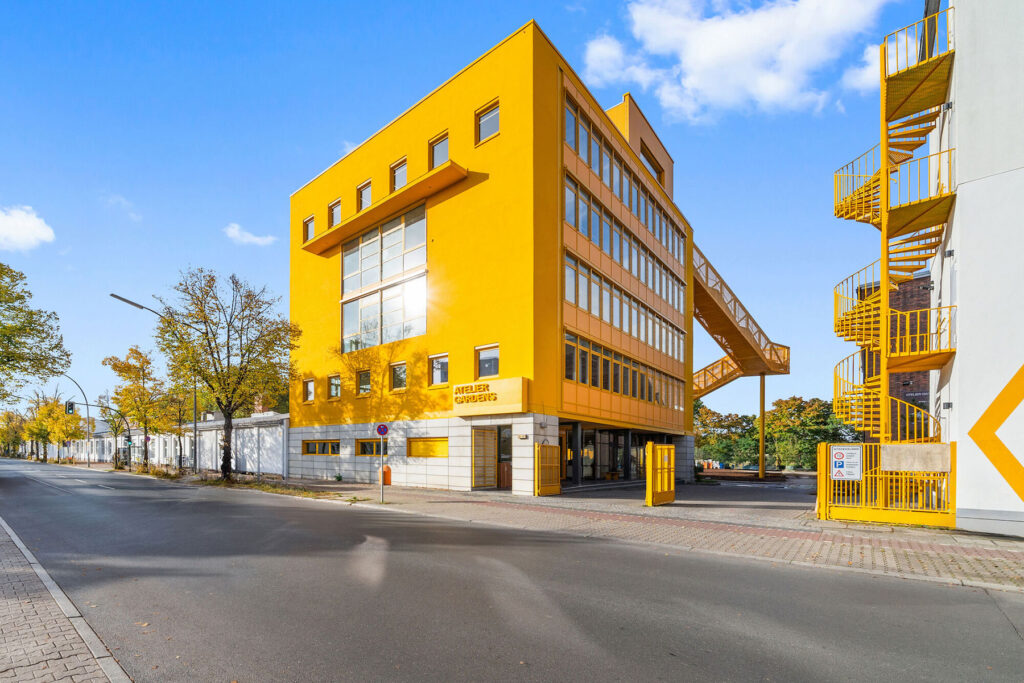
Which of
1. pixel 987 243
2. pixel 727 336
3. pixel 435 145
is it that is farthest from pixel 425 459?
pixel 727 336

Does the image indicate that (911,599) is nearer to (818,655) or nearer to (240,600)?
(818,655)

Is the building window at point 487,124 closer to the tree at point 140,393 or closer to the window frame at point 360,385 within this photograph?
the window frame at point 360,385

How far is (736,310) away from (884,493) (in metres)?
28.1

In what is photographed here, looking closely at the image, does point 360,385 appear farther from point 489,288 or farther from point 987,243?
point 987,243

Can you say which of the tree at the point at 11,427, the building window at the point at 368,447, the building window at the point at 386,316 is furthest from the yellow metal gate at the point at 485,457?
the tree at the point at 11,427

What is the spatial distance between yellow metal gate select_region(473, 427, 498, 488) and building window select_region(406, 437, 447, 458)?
1786mm

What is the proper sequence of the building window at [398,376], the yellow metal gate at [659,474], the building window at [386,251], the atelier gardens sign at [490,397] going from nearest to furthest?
the yellow metal gate at [659,474] → the atelier gardens sign at [490,397] → the building window at [398,376] → the building window at [386,251]

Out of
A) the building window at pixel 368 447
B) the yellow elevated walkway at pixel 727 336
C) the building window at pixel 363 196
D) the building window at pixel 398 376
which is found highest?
the building window at pixel 363 196

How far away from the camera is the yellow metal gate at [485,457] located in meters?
22.2

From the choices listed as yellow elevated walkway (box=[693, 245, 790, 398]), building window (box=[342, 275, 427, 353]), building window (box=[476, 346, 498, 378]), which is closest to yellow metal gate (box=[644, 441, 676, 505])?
building window (box=[476, 346, 498, 378])

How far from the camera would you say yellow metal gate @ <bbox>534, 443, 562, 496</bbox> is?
19750mm

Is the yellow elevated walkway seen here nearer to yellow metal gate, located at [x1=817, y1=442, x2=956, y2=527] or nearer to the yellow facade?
the yellow facade

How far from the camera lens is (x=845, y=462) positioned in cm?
1312

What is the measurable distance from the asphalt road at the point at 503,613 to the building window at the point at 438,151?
61.9ft
